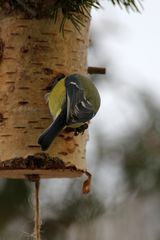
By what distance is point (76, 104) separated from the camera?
7.36 ft

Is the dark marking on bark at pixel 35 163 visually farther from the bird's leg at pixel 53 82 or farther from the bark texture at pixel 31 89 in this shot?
the bird's leg at pixel 53 82

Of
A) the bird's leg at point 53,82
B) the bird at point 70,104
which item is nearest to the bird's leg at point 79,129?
the bird at point 70,104

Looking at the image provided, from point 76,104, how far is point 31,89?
0.19 m

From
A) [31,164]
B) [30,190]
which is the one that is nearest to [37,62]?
[31,164]

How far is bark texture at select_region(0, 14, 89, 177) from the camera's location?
7.71ft

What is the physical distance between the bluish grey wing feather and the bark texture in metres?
0.13

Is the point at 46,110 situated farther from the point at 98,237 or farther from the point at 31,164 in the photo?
the point at 98,237

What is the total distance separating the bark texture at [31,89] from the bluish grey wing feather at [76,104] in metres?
0.13

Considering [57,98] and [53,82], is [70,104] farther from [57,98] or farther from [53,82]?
[53,82]

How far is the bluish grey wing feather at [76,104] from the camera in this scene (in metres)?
2.22

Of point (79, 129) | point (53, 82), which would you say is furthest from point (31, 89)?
point (79, 129)

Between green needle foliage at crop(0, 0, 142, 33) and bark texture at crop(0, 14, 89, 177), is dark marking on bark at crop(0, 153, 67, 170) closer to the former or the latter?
bark texture at crop(0, 14, 89, 177)

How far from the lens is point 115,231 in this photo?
3.30 meters

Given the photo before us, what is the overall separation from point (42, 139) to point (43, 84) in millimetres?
234
